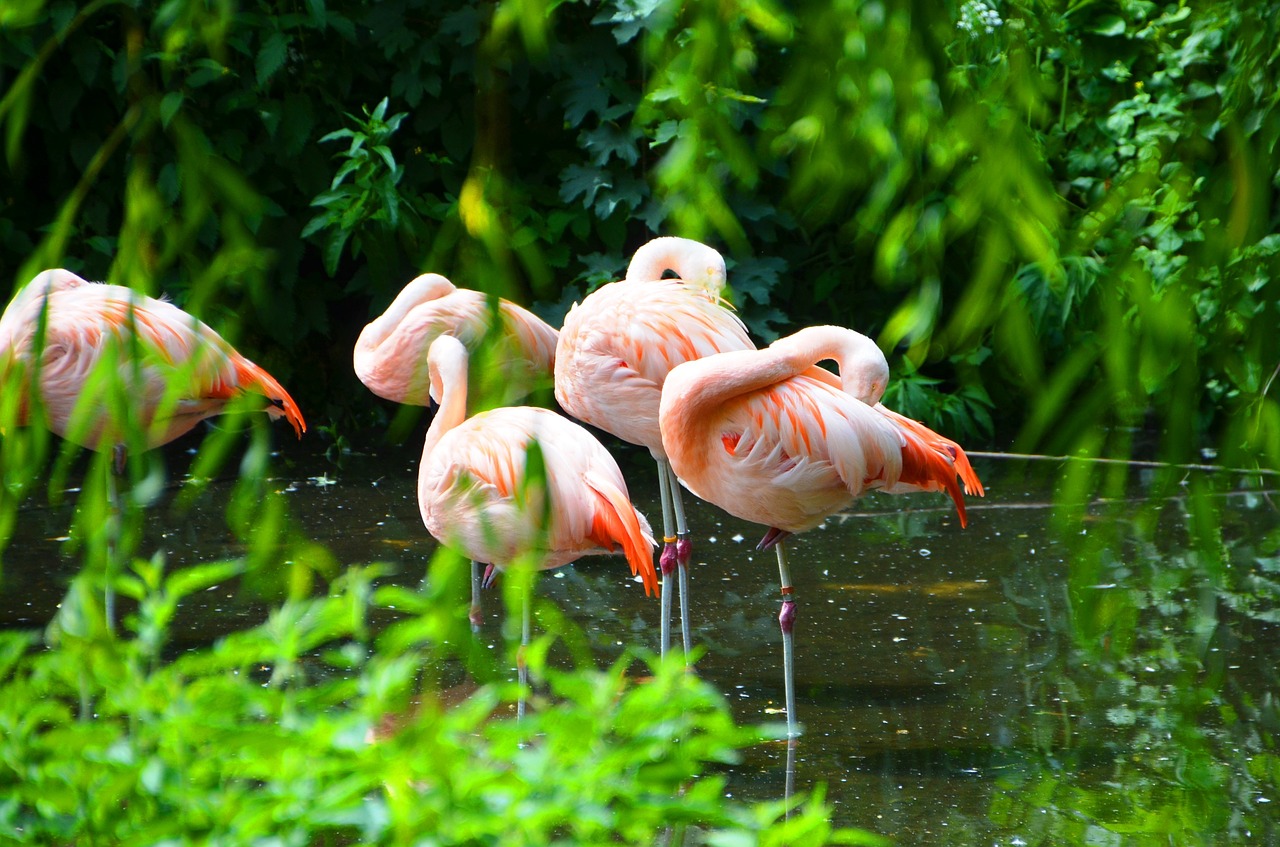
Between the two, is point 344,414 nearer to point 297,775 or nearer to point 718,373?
point 718,373

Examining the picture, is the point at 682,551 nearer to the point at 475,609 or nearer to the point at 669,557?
the point at 669,557

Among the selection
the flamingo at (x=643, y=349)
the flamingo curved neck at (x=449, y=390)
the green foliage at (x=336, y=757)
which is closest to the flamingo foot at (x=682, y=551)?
the flamingo at (x=643, y=349)

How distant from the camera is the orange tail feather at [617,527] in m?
2.77

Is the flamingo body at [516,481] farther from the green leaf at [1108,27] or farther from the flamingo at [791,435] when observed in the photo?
the green leaf at [1108,27]

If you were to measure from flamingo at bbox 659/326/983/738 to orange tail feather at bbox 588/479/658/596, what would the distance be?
0.47ft

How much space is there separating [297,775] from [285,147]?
173 inches

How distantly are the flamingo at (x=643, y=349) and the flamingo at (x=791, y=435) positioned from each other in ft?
1.10

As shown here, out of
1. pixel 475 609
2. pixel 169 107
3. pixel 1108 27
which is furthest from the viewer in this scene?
pixel 1108 27

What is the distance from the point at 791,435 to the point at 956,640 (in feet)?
3.37

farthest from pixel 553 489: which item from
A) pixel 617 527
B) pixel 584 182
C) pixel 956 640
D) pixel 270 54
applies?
pixel 584 182

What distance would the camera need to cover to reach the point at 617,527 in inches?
109

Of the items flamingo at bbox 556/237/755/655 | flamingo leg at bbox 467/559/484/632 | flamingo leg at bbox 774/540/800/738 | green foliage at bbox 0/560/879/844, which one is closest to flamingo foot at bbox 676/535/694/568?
flamingo at bbox 556/237/755/655

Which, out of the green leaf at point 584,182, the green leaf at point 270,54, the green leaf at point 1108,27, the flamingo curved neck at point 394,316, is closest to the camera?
the green leaf at point 270,54

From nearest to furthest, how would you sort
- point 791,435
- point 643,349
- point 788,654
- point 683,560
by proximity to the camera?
point 791,435 → point 788,654 → point 643,349 → point 683,560
